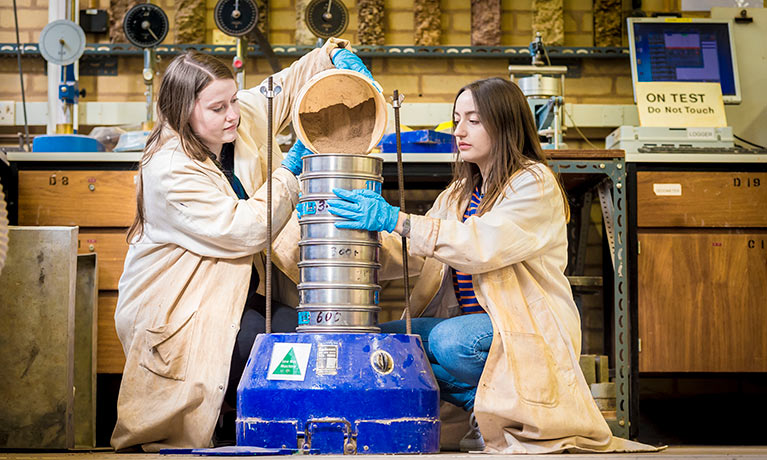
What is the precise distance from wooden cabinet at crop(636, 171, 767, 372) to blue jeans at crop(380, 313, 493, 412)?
1.09 meters

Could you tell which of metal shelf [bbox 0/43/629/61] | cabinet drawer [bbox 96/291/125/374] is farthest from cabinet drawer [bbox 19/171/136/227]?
metal shelf [bbox 0/43/629/61]

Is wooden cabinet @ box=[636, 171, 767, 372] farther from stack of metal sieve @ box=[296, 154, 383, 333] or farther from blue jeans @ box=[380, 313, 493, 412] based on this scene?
stack of metal sieve @ box=[296, 154, 383, 333]

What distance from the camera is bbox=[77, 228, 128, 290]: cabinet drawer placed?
340 centimetres

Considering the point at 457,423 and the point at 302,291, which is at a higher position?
the point at 302,291

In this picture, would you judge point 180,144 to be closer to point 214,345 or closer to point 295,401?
point 214,345

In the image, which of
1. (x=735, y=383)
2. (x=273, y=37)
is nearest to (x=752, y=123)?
(x=735, y=383)

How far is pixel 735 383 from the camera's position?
4.09 metres

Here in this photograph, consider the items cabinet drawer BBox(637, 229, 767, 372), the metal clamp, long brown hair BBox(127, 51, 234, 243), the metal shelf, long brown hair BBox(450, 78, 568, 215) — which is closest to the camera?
the metal clamp

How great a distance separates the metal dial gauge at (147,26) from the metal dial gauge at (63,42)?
0.20 metres

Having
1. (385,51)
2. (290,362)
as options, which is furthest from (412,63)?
(290,362)

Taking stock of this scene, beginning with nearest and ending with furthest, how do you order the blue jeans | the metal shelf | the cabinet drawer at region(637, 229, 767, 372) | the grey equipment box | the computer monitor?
1. the blue jeans
2. the cabinet drawer at region(637, 229, 767, 372)
3. the grey equipment box
4. the computer monitor
5. the metal shelf

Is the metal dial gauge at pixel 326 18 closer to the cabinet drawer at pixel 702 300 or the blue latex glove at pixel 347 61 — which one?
the blue latex glove at pixel 347 61

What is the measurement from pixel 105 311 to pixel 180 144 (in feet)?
3.54

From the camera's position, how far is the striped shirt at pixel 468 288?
2.49m
